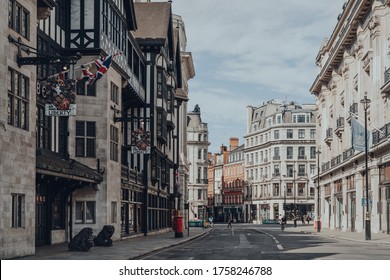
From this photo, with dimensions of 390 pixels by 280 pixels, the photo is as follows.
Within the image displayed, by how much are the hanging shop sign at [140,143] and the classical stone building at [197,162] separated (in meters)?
107

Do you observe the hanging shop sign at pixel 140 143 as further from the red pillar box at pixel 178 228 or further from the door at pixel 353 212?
the door at pixel 353 212

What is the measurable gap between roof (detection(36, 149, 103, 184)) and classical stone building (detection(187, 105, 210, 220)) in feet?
377

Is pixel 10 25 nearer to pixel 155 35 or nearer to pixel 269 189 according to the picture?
pixel 155 35

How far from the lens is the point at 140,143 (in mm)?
47844

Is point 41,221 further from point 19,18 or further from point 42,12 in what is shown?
point 19,18

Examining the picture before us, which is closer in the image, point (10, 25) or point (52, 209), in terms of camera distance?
point (10, 25)

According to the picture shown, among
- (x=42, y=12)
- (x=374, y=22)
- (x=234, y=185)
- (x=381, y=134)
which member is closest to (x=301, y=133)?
(x=234, y=185)

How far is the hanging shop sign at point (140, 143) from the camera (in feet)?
157

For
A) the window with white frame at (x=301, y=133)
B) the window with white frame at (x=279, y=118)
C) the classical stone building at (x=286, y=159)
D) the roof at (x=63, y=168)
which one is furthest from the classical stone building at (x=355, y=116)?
the window with white frame at (x=301, y=133)

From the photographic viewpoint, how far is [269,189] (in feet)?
528

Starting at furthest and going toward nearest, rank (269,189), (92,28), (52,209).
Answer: (269,189)
(92,28)
(52,209)

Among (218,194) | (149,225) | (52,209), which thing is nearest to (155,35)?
(149,225)

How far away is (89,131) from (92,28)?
5910 millimetres

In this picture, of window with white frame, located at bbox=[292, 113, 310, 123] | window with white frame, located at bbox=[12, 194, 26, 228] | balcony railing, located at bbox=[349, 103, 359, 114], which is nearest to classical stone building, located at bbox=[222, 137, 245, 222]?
window with white frame, located at bbox=[292, 113, 310, 123]
